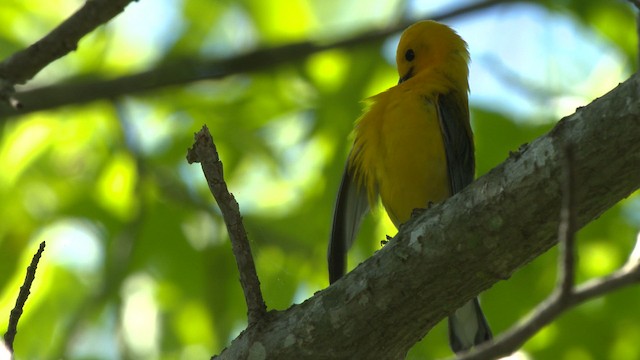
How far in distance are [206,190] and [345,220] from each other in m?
2.00

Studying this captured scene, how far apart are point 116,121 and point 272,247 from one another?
1.74 m

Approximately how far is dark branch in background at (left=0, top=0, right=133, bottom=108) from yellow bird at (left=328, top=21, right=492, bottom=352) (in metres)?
1.73

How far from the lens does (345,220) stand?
5426 mm

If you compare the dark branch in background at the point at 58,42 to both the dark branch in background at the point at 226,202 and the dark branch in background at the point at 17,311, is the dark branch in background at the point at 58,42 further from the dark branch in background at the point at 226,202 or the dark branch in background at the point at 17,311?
the dark branch in background at the point at 17,311

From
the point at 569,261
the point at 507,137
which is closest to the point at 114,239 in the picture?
the point at 507,137

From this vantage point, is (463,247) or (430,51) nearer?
(463,247)

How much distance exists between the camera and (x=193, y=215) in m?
6.70

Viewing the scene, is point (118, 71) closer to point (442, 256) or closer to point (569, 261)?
point (442, 256)

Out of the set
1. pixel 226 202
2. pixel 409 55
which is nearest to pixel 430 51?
pixel 409 55

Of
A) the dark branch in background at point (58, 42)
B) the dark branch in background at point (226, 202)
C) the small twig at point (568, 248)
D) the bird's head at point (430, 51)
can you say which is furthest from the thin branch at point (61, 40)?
the small twig at point (568, 248)

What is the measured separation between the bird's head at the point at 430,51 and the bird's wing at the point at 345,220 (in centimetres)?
107

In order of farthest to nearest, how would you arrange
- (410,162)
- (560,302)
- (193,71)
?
(193,71) → (410,162) → (560,302)

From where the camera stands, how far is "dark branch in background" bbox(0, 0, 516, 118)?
20.8 ft

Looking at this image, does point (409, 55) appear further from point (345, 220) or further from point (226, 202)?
point (226, 202)
